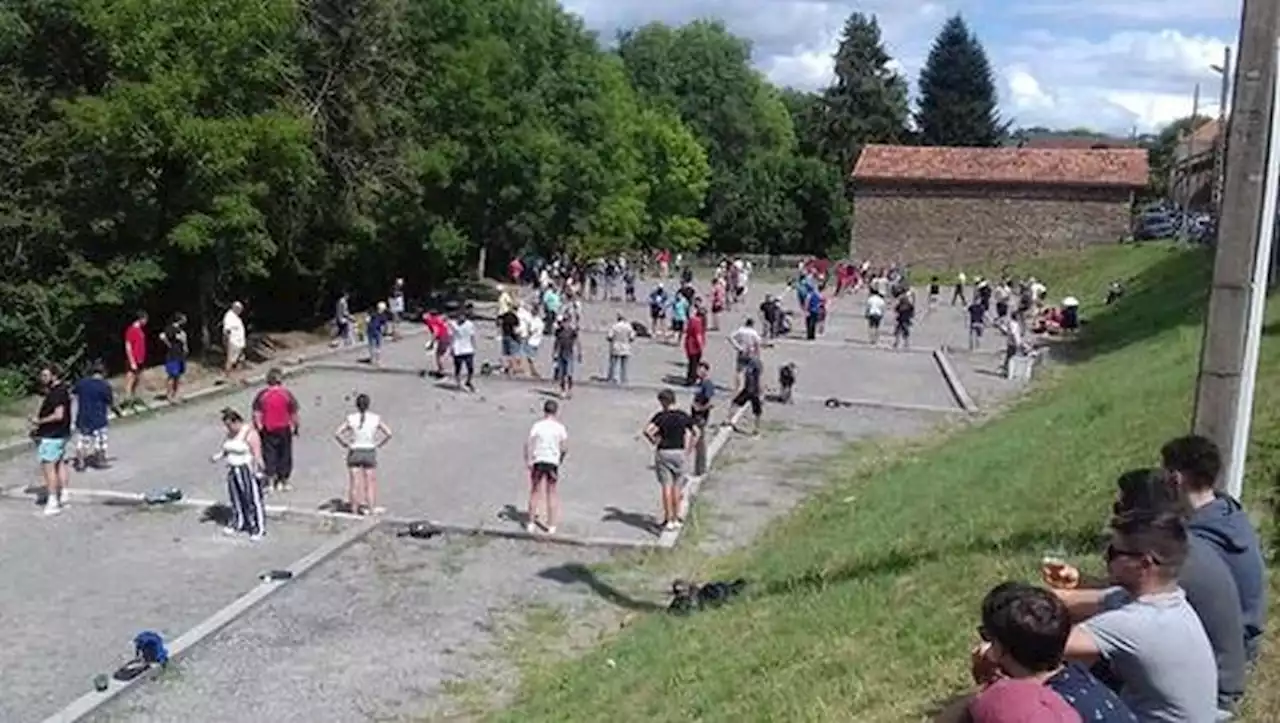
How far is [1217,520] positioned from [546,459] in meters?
10.9

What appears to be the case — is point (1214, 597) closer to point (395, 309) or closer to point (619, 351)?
point (619, 351)

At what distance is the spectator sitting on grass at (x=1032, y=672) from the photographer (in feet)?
12.7

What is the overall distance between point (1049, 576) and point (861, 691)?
3.12 metres

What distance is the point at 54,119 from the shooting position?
2952 centimetres

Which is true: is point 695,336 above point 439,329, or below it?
above

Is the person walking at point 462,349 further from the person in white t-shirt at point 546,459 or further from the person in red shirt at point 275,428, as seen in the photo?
the person in white t-shirt at point 546,459

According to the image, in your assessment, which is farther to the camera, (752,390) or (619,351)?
(619,351)

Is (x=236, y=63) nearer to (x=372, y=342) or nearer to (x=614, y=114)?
(x=372, y=342)

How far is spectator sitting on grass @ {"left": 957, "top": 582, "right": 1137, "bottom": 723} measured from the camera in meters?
3.88

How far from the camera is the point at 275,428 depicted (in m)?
17.5

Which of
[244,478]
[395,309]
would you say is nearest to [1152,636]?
[244,478]

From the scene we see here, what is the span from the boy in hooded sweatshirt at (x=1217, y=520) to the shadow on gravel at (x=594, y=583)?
27.0ft

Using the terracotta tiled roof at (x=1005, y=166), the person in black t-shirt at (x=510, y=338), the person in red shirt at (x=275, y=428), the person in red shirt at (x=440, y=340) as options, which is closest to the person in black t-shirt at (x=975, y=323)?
the person in black t-shirt at (x=510, y=338)

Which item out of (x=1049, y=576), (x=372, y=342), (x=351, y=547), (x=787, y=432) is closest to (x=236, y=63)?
(x=372, y=342)
